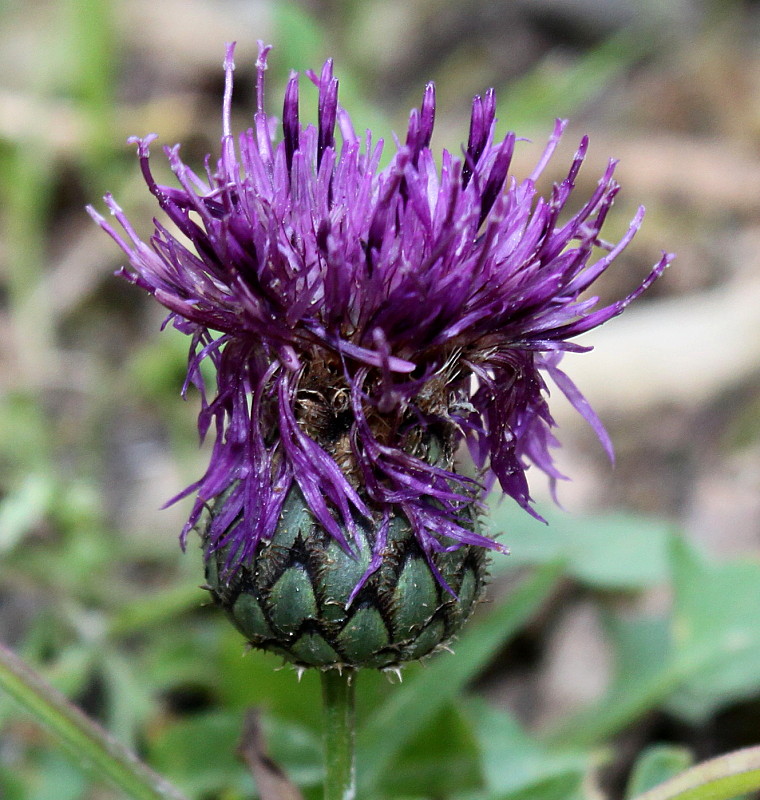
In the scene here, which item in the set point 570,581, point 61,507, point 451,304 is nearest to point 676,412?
point 570,581

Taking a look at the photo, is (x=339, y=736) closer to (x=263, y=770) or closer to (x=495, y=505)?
(x=263, y=770)

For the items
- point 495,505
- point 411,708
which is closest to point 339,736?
point 411,708

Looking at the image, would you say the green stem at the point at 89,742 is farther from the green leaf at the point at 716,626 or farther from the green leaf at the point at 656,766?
the green leaf at the point at 716,626

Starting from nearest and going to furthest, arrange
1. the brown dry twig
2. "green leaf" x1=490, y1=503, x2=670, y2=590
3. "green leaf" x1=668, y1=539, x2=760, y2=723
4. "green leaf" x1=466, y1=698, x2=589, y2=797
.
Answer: the brown dry twig
"green leaf" x1=466, y1=698, x2=589, y2=797
"green leaf" x1=668, y1=539, x2=760, y2=723
"green leaf" x1=490, y1=503, x2=670, y2=590

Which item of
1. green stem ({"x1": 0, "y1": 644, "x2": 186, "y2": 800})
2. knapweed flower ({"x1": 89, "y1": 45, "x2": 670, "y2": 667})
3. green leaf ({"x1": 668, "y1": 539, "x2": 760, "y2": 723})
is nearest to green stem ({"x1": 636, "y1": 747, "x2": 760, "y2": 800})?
knapweed flower ({"x1": 89, "y1": 45, "x2": 670, "y2": 667})

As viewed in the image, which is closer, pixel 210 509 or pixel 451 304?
pixel 451 304

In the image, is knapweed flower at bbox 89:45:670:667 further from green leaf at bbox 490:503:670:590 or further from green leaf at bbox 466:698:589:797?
green leaf at bbox 490:503:670:590

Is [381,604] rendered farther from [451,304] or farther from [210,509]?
[451,304]

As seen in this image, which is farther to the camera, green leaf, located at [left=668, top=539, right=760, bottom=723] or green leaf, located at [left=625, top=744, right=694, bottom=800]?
green leaf, located at [left=668, top=539, right=760, bottom=723]
